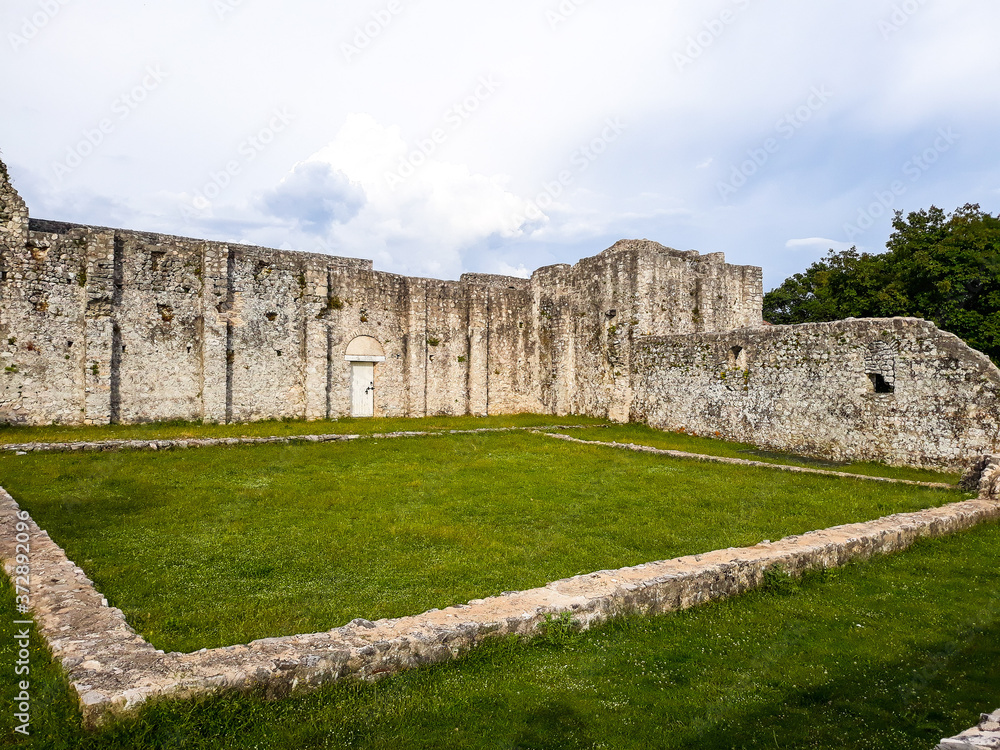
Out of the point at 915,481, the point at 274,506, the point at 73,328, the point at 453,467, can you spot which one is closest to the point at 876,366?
the point at 915,481

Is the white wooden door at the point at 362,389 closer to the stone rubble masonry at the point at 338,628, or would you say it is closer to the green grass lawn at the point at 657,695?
the stone rubble masonry at the point at 338,628

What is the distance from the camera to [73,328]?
1750 centimetres

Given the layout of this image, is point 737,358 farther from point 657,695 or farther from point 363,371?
point 657,695

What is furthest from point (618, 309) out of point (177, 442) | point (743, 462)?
point (177, 442)

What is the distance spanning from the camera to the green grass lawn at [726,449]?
44.2ft

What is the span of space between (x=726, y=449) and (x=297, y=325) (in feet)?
47.2

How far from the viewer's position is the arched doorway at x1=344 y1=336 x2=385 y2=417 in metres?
22.8

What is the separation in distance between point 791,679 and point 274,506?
284 inches

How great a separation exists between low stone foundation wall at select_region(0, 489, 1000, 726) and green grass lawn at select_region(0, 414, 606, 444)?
9914 millimetres

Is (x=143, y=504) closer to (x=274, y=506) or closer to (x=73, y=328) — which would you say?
(x=274, y=506)

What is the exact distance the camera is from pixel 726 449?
675 inches

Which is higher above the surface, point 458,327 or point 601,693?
point 458,327

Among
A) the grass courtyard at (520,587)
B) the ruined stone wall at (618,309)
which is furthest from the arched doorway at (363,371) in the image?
the grass courtyard at (520,587)

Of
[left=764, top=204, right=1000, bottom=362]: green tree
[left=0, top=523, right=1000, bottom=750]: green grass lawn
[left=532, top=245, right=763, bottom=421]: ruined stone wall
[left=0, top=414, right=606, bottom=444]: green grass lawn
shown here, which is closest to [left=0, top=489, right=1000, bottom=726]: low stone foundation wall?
[left=0, top=523, right=1000, bottom=750]: green grass lawn
